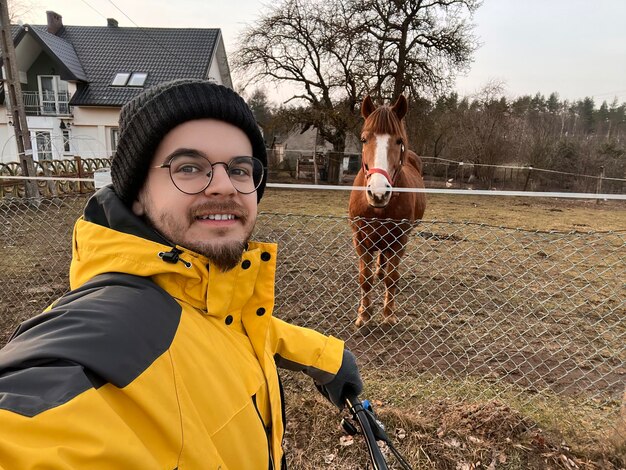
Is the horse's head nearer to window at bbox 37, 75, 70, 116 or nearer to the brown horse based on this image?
the brown horse

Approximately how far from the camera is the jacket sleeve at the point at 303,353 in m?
1.45

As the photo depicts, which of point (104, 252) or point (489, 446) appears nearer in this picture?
point (104, 252)

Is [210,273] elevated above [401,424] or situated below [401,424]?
above

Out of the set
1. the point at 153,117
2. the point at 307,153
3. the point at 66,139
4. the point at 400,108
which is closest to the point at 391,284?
the point at 400,108

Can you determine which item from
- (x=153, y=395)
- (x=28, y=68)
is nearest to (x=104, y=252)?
(x=153, y=395)

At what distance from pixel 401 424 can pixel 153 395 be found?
6.66ft

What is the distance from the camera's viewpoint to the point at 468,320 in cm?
416

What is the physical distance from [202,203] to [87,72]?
25398 millimetres

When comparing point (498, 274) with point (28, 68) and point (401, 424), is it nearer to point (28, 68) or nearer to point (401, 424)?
point (401, 424)

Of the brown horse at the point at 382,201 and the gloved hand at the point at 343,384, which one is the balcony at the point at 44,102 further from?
the gloved hand at the point at 343,384

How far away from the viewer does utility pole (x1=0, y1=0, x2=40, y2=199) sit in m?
8.73

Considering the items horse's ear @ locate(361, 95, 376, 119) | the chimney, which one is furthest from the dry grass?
the chimney

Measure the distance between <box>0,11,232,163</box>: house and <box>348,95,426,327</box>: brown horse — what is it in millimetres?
19795

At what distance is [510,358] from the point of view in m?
3.42
